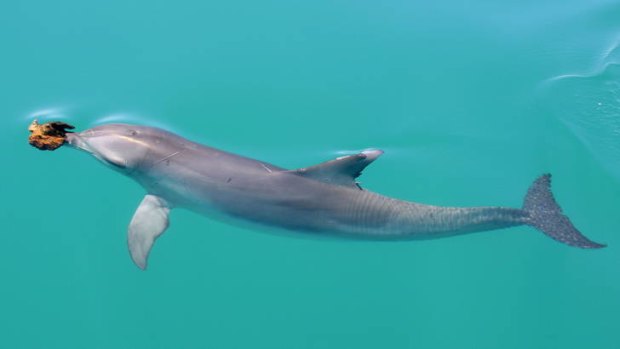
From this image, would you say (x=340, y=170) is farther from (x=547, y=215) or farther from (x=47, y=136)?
(x=47, y=136)

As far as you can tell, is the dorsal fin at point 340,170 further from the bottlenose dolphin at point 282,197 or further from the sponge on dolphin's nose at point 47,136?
the sponge on dolphin's nose at point 47,136

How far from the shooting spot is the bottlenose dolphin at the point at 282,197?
6637 mm

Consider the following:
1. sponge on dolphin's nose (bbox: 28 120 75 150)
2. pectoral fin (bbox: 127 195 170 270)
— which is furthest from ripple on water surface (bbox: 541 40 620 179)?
sponge on dolphin's nose (bbox: 28 120 75 150)

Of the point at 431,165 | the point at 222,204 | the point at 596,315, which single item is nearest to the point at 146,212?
the point at 222,204

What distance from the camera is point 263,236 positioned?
25.3 ft

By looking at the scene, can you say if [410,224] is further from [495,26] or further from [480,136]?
[495,26]

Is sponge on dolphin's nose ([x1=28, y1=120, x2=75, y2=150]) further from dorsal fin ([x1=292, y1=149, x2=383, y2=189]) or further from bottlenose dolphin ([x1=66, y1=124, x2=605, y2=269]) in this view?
dorsal fin ([x1=292, y1=149, x2=383, y2=189])

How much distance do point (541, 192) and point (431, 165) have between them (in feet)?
5.20

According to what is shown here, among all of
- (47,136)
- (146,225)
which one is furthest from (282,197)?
(47,136)

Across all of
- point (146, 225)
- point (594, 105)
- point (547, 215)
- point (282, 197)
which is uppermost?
point (594, 105)

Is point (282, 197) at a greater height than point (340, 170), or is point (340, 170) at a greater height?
Answer: point (340, 170)

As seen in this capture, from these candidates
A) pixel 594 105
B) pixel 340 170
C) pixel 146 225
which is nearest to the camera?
pixel 340 170

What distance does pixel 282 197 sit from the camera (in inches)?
261

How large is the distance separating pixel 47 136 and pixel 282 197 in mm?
2662
